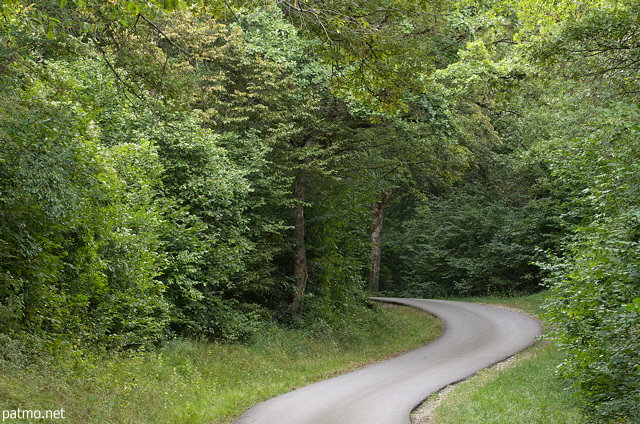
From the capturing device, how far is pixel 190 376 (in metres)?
12.5

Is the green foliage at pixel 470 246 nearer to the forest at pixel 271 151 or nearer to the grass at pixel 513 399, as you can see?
the forest at pixel 271 151

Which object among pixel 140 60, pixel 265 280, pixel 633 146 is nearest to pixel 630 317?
pixel 633 146

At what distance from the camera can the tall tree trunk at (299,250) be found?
66.9 feet

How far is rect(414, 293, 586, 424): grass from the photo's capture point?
31.9ft

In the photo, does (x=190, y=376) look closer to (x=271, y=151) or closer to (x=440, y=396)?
(x=440, y=396)

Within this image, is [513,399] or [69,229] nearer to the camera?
[69,229]

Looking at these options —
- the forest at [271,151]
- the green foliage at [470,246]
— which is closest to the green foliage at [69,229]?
the forest at [271,151]

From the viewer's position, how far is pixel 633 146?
817 cm

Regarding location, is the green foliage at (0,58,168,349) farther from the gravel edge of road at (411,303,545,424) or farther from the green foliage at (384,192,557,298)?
the green foliage at (384,192,557,298)

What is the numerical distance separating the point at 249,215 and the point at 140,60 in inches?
403

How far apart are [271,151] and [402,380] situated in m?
8.47

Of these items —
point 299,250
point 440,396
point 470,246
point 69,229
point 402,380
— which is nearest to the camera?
point 69,229

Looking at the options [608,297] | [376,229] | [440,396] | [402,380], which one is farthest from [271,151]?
[376,229]

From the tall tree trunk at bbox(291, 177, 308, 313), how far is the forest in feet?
0.22
